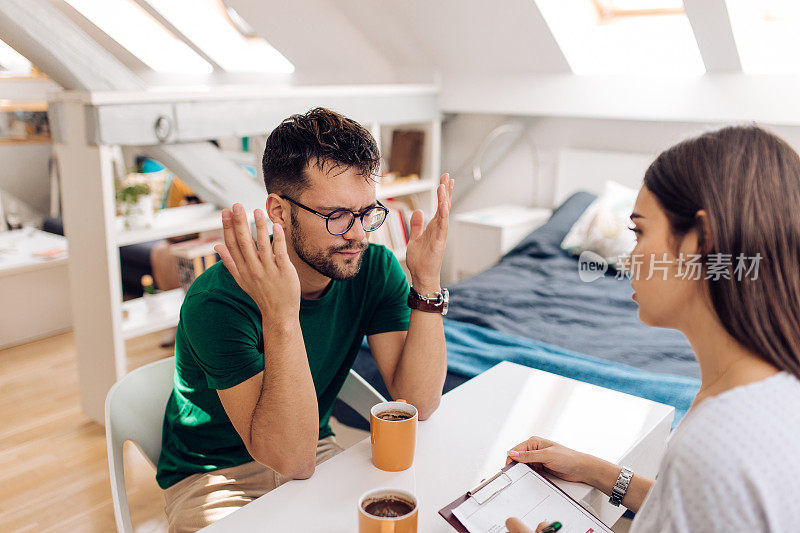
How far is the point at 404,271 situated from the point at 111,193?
1.20 metres

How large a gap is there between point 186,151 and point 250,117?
1.10 feet

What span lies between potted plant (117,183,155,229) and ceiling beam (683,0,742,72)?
7.98 feet

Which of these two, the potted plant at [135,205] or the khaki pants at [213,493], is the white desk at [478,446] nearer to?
the khaki pants at [213,493]

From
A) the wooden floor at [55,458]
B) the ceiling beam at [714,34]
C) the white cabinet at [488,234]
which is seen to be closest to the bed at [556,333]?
the white cabinet at [488,234]

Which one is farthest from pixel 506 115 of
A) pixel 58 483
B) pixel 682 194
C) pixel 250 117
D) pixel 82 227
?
pixel 682 194

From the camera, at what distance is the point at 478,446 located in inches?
48.8

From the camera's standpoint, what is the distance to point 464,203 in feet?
14.9

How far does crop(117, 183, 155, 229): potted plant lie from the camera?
2816 mm

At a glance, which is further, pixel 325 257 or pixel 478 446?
pixel 325 257

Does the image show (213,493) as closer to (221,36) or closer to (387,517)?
(387,517)

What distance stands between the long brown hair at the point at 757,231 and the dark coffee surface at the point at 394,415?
54 centimetres

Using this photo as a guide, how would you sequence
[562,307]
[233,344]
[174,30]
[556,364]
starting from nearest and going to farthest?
[233,344]
[556,364]
[562,307]
[174,30]

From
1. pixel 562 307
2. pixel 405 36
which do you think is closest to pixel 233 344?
pixel 562 307

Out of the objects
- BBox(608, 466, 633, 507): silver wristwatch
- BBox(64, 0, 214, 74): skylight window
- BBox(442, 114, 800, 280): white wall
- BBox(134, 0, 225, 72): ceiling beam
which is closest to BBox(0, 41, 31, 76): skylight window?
BBox(64, 0, 214, 74): skylight window
